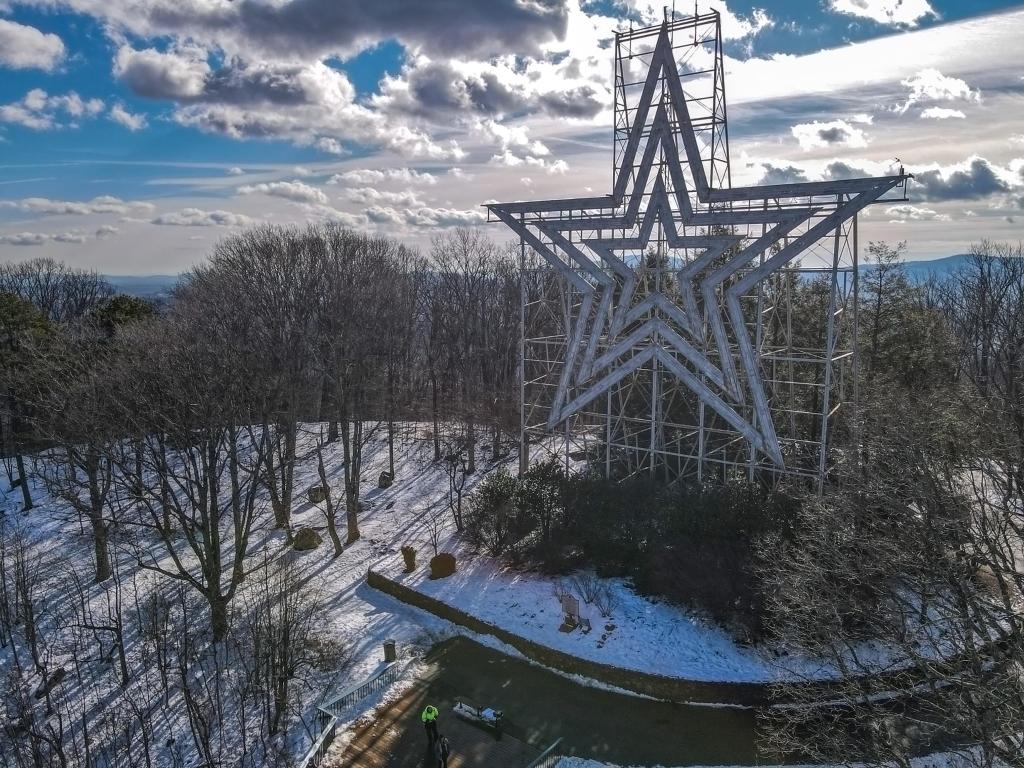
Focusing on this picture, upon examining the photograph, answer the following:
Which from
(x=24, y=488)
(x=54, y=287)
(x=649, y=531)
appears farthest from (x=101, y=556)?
(x=54, y=287)

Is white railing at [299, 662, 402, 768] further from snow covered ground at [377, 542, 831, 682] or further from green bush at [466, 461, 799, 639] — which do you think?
green bush at [466, 461, 799, 639]

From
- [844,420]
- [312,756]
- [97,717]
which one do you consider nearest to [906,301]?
[844,420]

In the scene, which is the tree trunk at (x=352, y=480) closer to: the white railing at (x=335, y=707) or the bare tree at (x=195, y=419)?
the bare tree at (x=195, y=419)

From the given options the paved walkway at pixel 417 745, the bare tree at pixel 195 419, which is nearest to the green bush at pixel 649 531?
the paved walkway at pixel 417 745

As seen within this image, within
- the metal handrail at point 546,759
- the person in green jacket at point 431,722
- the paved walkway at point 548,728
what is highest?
the person in green jacket at point 431,722

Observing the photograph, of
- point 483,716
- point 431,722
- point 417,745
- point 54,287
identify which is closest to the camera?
point 431,722

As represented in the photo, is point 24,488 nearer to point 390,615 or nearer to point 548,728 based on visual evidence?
point 390,615

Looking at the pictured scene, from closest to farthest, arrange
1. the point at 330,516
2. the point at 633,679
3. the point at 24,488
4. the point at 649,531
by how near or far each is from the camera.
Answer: the point at 633,679, the point at 649,531, the point at 330,516, the point at 24,488

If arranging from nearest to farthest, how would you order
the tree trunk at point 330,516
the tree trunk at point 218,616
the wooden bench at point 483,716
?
the wooden bench at point 483,716, the tree trunk at point 218,616, the tree trunk at point 330,516

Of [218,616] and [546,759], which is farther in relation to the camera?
[218,616]

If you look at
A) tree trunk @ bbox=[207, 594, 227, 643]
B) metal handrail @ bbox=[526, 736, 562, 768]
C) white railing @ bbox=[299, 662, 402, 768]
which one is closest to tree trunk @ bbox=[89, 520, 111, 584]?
tree trunk @ bbox=[207, 594, 227, 643]
